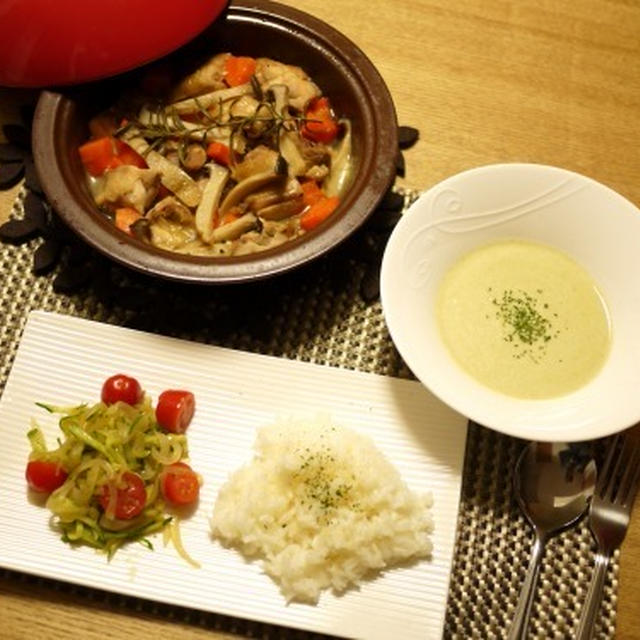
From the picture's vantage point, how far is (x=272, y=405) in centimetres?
207

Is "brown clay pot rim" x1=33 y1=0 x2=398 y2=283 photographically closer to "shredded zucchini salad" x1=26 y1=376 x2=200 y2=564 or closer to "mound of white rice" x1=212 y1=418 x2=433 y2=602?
"shredded zucchini salad" x1=26 y1=376 x2=200 y2=564

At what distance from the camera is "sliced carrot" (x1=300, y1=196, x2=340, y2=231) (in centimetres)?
222

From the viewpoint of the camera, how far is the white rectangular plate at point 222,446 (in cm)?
183

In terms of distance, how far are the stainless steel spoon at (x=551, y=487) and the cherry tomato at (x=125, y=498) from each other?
0.91m

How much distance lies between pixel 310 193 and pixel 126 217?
0.50 meters

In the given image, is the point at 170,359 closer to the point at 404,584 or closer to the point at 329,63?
the point at 404,584

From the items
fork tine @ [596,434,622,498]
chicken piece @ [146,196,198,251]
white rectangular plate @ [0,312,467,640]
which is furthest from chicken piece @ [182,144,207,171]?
fork tine @ [596,434,622,498]

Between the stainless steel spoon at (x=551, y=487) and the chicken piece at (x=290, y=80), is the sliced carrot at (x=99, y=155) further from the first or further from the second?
the stainless steel spoon at (x=551, y=487)

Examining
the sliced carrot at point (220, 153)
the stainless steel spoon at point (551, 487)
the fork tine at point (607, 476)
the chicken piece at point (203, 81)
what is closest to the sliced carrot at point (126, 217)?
the sliced carrot at point (220, 153)

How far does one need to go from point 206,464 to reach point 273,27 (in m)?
1.26

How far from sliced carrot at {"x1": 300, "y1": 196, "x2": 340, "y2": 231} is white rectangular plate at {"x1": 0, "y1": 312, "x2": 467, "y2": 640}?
387 millimetres

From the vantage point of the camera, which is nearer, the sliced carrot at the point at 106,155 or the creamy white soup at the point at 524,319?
the creamy white soup at the point at 524,319

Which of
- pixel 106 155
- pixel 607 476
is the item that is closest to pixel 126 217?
pixel 106 155

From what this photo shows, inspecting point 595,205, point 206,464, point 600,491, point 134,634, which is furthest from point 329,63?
point 134,634
